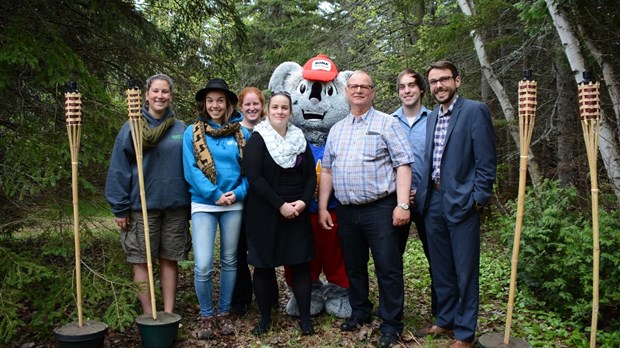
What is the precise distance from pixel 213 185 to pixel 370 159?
50.7 inches

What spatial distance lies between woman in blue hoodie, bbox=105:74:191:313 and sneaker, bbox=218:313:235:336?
0.66m

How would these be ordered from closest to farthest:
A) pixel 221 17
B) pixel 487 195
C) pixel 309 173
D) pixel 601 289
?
pixel 487 195 < pixel 309 173 < pixel 601 289 < pixel 221 17

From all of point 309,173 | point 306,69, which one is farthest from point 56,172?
point 306,69

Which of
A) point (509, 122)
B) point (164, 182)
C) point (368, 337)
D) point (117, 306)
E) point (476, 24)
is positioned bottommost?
point (368, 337)

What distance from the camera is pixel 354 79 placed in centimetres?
424

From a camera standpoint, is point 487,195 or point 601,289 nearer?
point 487,195

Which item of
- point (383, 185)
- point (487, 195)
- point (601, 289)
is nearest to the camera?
point (487, 195)

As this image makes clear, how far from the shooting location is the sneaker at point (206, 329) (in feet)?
14.6

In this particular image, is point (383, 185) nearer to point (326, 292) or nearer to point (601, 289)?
point (326, 292)

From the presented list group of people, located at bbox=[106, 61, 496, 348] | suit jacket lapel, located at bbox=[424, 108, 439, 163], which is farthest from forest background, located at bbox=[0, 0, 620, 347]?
suit jacket lapel, located at bbox=[424, 108, 439, 163]

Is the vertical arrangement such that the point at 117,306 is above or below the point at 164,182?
below

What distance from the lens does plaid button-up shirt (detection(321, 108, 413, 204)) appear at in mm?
4117

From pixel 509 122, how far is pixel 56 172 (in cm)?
652

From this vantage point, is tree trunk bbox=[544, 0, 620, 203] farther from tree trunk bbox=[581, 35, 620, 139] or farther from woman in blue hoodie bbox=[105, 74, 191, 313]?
woman in blue hoodie bbox=[105, 74, 191, 313]
